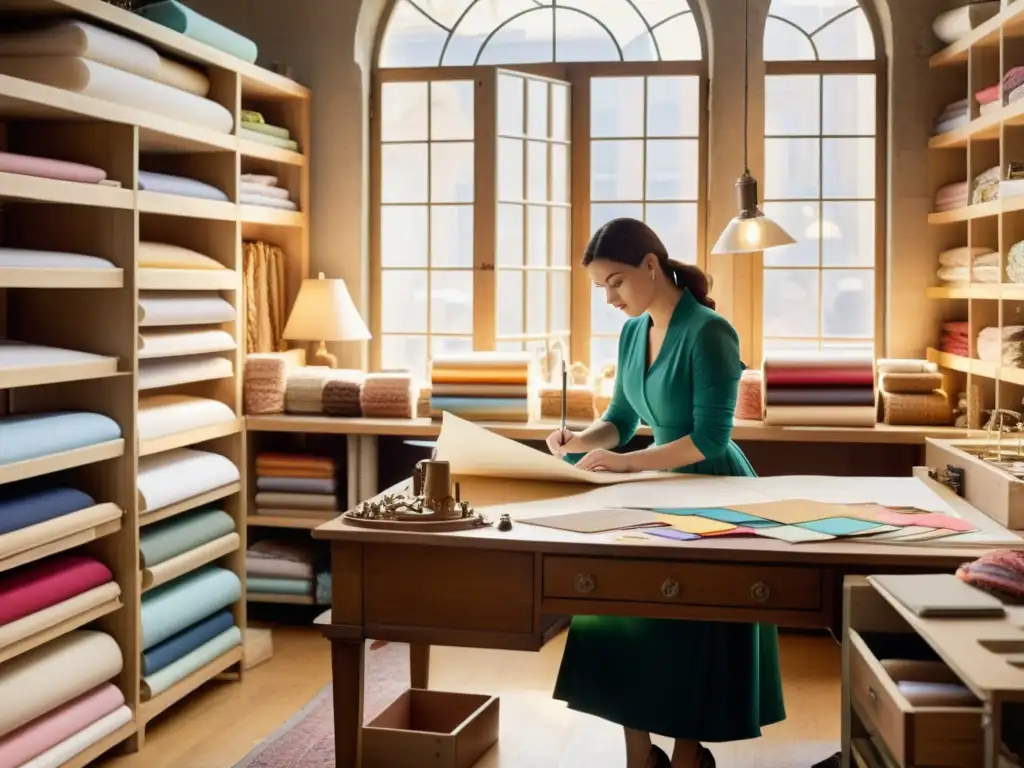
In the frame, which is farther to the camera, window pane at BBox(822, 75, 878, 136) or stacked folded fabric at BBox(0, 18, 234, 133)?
window pane at BBox(822, 75, 878, 136)

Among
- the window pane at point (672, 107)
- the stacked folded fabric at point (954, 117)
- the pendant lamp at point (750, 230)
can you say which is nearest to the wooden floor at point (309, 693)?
the pendant lamp at point (750, 230)

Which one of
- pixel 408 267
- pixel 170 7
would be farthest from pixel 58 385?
pixel 408 267

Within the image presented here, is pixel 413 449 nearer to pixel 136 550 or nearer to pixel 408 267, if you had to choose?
pixel 408 267

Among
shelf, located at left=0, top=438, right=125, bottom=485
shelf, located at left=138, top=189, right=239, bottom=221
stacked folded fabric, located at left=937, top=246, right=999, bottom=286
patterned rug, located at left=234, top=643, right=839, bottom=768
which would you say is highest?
shelf, located at left=138, top=189, right=239, bottom=221

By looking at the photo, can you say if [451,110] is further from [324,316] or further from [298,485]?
[298,485]

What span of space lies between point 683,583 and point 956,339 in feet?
9.97

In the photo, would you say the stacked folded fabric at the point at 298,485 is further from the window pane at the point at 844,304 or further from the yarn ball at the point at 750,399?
the window pane at the point at 844,304

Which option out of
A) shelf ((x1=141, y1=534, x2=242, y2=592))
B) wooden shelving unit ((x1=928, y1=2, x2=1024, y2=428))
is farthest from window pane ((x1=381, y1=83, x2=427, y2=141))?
wooden shelving unit ((x1=928, y1=2, x2=1024, y2=428))

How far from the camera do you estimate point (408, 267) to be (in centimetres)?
606

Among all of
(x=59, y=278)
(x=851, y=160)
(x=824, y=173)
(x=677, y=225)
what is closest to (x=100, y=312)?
(x=59, y=278)

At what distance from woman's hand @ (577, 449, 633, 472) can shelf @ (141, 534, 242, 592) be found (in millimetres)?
1593

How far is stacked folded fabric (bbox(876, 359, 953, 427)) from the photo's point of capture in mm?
5145

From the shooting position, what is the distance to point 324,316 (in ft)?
18.2

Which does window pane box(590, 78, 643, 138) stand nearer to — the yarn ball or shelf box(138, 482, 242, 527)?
the yarn ball
